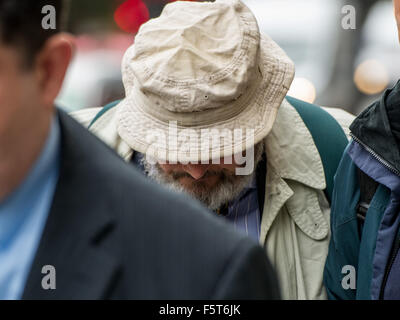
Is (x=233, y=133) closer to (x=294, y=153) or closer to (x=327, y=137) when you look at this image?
(x=294, y=153)

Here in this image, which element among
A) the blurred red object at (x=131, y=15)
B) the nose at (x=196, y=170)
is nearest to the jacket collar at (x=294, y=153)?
the nose at (x=196, y=170)

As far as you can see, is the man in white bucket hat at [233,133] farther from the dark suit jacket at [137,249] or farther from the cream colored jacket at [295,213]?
the dark suit jacket at [137,249]

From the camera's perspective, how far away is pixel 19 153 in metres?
1.54

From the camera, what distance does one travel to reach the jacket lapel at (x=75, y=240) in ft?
5.09

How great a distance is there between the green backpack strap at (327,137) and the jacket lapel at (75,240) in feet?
5.74

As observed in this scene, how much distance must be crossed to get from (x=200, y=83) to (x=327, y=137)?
0.73 metres

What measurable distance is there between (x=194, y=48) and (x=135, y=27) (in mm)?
11661

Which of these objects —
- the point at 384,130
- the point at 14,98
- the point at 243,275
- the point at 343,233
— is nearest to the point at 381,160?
the point at 384,130

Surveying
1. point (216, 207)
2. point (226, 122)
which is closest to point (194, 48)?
point (226, 122)

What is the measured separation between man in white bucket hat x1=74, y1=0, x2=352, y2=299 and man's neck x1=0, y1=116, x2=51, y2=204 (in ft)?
4.45

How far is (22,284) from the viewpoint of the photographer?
1584 millimetres

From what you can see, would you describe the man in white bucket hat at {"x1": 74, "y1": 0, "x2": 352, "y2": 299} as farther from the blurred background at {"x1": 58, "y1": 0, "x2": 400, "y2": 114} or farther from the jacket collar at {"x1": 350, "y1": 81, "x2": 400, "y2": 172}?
the blurred background at {"x1": 58, "y1": 0, "x2": 400, "y2": 114}

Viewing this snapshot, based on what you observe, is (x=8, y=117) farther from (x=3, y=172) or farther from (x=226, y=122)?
(x=226, y=122)

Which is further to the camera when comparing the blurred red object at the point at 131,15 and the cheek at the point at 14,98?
the blurred red object at the point at 131,15
